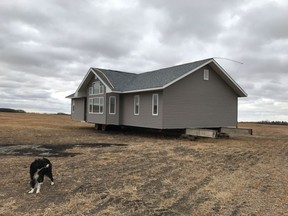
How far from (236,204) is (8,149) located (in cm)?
1059

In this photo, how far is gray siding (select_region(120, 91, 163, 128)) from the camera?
20.1 metres

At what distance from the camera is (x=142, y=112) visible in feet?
71.1

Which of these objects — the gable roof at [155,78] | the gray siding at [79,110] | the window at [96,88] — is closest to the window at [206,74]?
the gable roof at [155,78]

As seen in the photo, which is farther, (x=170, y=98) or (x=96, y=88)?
(x=96, y=88)

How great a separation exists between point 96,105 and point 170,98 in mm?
7683

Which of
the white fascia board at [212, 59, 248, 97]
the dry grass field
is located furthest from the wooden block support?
the dry grass field

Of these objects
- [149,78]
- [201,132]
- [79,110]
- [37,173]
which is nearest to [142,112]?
[149,78]

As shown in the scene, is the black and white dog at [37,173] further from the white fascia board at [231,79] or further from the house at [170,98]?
the white fascia board at [231,79]

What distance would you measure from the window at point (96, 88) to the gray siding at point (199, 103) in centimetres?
675

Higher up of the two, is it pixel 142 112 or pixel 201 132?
pixel 142 112

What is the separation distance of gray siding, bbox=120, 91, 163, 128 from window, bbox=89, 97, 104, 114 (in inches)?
63.0

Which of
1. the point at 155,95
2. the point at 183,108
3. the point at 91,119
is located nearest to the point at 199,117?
the point at 183,108

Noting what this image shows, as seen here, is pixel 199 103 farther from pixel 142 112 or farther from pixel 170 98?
pixel 142 112

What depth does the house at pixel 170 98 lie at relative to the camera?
20094 millimetres
